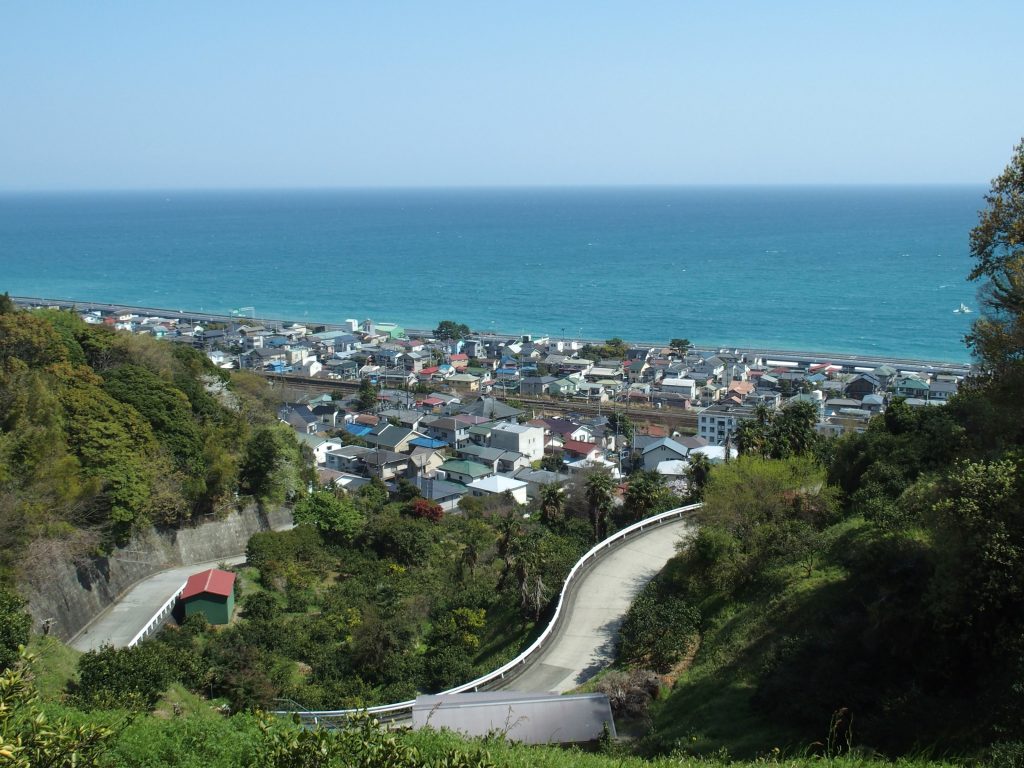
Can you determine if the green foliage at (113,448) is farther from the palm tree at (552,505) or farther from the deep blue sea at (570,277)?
the deep blue sea at (570,277)

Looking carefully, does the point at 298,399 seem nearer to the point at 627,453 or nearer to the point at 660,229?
the point at 627,453

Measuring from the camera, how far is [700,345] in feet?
219

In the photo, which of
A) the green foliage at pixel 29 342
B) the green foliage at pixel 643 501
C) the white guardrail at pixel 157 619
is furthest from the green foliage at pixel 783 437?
the green foliage at pixel 29 342

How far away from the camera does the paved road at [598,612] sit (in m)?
14.1

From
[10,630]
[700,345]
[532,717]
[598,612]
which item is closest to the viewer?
[532,717]

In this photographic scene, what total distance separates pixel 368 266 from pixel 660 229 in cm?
7208

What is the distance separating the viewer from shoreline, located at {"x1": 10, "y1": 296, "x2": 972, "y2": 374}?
2250 inches

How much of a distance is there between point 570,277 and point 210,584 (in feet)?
290

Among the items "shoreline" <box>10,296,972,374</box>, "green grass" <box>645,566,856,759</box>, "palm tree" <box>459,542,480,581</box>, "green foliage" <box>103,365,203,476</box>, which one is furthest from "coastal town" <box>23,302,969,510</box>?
"green grass" <box>645,566,856,759</box>

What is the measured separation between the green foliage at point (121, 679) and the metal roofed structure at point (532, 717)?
392 centimetres

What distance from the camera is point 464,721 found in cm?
1077

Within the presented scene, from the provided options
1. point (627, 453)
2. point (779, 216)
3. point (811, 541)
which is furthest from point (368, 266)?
point (779, 216)

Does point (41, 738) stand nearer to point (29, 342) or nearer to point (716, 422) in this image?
point (29, 342)

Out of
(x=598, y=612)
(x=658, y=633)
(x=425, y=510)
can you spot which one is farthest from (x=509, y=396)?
(x=658, y=633)
